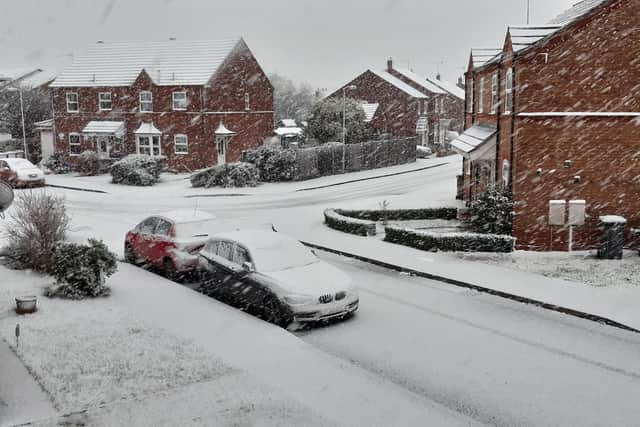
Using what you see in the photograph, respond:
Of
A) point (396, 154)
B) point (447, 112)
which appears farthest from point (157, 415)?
point (447, 112)

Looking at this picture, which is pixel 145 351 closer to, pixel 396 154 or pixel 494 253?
pixel 494 253

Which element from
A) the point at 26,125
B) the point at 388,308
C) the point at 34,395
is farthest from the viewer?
the point at 26,125

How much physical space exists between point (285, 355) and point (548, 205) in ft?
40.7

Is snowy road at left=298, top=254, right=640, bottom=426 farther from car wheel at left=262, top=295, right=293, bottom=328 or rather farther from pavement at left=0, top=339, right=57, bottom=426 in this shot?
pavement at left=0, top=339, right=57, bottom=426

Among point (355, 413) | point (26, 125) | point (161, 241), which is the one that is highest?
point (26, 125)

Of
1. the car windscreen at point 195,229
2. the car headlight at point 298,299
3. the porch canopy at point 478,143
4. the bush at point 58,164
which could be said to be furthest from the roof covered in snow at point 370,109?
the car headlight at point 298,299

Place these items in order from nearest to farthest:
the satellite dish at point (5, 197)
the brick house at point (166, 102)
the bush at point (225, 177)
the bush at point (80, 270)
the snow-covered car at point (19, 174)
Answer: the satellite dish at point (5, 197), the bush at point (80, 270), the snow-covered car at point (19, 174), the bush at point (225, 177), the brick house at point (166, 102)

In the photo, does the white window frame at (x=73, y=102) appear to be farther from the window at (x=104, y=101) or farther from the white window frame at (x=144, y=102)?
the white window frame at (x=144, y=102)

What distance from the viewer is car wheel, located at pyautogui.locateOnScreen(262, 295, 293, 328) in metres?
11.7

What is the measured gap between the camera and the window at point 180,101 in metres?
42.4

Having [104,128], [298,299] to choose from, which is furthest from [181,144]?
[298,299]

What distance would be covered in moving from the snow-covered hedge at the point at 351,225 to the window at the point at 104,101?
27.7 meters

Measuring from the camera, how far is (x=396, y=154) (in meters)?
45.6

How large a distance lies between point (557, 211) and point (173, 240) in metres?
11.3
